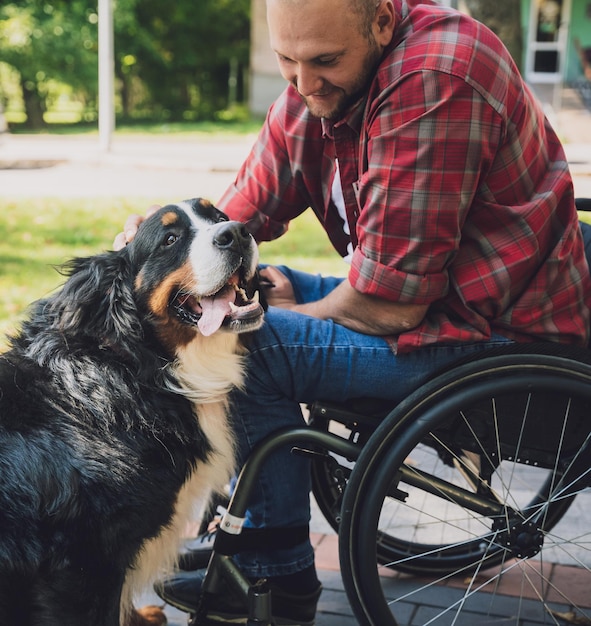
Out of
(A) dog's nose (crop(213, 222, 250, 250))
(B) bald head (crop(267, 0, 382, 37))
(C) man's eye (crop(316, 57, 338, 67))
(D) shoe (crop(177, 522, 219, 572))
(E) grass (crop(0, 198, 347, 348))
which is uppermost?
(B) bald head (crop(267, 0, 382, 37))

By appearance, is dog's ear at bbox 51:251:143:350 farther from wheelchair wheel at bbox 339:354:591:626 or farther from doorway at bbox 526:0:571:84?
doorway at bbox 526:0:571:84

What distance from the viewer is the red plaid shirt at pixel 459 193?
210cm

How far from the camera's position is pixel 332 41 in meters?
2.19

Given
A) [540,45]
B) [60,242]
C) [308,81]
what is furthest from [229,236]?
Answer: [540,45]

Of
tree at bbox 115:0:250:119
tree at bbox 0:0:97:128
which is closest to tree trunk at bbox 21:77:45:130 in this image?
tree at bbox 0:0:97:128

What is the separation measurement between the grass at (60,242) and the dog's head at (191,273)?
127 inches

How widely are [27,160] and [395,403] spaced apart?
12035 millimetres

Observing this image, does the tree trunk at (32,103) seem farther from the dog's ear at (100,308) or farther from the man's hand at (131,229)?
the dog's ear at (100,308)

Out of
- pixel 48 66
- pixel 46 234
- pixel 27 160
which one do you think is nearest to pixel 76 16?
pixel 48 66

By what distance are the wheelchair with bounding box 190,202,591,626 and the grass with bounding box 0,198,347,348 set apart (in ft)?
11.1

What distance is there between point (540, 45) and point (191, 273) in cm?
2205

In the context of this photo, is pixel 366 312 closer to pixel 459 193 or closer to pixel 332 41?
pixel 459 193

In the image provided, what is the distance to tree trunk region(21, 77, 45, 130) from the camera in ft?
69.1

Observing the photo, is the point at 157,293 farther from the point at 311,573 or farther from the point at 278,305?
the point at 311,573
